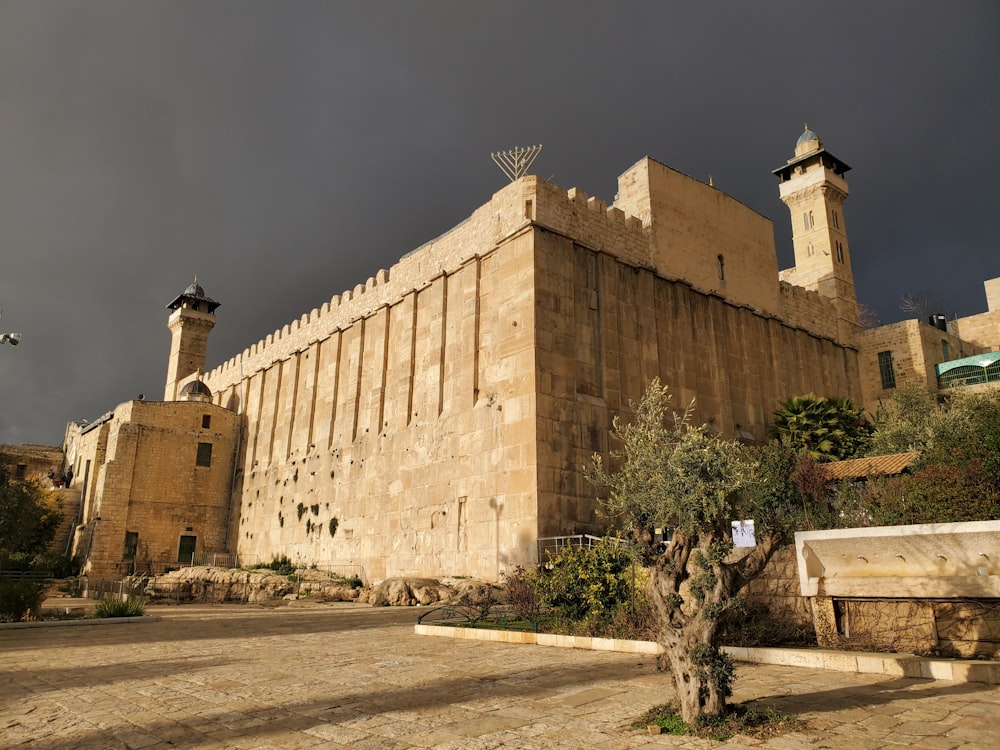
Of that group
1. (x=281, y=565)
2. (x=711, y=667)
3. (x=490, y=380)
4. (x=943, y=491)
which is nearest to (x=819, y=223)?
(x=490, y=380)

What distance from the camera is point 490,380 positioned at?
791 inches

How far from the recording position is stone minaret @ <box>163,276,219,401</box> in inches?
1889

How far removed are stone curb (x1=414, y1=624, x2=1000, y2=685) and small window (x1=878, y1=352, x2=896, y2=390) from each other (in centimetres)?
→ 2659

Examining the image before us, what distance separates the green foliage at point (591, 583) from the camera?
10.4m

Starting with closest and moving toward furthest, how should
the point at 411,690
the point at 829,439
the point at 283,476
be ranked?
the point at 411,690, the point at 829,439, the point at 283,476

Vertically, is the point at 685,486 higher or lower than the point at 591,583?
higher

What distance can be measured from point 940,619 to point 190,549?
109 ft

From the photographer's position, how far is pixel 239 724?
5.23 m

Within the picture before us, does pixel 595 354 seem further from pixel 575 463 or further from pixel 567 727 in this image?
pixel 567 727

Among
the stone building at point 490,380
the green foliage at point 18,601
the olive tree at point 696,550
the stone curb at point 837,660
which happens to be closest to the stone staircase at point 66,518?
the stone building at point 490,380

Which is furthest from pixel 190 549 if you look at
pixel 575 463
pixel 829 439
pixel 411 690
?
pixel 411 690

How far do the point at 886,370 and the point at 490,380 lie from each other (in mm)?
20648

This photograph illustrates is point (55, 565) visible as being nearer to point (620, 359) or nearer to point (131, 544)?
point (131, 544)

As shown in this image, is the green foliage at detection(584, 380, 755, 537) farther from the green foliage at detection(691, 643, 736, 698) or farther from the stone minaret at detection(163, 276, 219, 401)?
the stone minaret at detection(163, 276, 219, 401)
